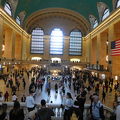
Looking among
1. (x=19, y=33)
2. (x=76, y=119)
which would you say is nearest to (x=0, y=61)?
(x=19, y=33)

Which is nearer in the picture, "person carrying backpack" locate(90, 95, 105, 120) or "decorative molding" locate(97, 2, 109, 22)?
"person carrying backpack" locate(90, 95, 105, 120)

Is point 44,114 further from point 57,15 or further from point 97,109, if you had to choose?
point 57,15

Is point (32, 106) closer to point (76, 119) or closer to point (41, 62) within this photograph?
point (76, 119)

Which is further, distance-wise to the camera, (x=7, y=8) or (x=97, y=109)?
(x=7, y=8)

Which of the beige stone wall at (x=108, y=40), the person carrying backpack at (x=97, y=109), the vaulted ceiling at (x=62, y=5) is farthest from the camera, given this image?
the vaulted ceiling at (x=62, y=5)

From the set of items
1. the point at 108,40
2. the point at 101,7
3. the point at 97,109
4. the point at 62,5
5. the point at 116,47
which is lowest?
the point at 97,109

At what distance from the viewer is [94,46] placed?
45.6 meters

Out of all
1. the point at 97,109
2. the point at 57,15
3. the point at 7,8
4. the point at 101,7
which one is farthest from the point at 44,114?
the point at 57,15

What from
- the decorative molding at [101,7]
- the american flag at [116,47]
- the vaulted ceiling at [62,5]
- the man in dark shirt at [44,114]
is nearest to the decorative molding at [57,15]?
the vaulted ceiling at [62,5]

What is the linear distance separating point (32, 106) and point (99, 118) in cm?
182

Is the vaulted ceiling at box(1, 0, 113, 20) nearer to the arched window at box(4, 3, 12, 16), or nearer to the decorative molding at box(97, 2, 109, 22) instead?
the decorative molding at box(97, 2, 109, 22)

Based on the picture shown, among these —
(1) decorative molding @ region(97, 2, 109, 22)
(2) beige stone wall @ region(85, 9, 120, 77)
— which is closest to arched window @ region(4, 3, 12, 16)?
(1) decorative molding @ region(97, 2, 109, 22)

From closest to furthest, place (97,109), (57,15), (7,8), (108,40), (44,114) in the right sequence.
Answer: (44,114) → (97,109) → (108,40) → (7,8) → (57,15)

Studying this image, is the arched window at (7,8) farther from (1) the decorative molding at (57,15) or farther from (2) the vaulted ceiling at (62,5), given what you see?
(1) the decorative molding at (57,15)
